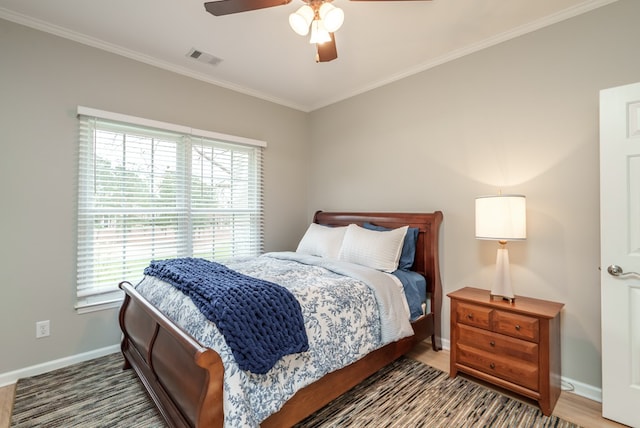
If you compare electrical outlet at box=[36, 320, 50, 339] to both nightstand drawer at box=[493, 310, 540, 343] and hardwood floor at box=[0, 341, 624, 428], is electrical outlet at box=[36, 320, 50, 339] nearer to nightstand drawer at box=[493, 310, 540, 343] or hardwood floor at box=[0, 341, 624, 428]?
hardwood floor at box=[0, 341, 624, 428]

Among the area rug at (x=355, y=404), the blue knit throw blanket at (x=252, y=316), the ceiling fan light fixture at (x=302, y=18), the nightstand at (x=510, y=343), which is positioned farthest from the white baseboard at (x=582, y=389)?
the ceiling fan light fixture at (x=302, y=18)

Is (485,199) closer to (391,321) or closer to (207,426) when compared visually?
(391,321)

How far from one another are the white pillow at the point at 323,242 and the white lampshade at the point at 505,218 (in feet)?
4.76

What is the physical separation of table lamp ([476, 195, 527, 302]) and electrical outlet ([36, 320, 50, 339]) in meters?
3.56

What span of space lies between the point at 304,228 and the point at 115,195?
7.79 ft

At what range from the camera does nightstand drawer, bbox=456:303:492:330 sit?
2.20 m

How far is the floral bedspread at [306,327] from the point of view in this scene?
1410mm

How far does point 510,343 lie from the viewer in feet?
6.84

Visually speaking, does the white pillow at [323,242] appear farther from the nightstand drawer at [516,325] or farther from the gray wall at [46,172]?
the gray wall at [46,172]

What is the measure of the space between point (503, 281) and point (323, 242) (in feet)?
5.57

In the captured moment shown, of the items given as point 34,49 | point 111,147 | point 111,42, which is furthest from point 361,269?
point 34,49

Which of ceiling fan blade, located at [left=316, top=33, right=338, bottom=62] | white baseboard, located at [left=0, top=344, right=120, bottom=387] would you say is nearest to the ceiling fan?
ceiling fan blade, located at [left=316, top=33, right=338, bottom=62]

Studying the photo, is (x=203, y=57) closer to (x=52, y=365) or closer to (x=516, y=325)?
(x=52, y=365)

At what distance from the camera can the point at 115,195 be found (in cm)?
279
